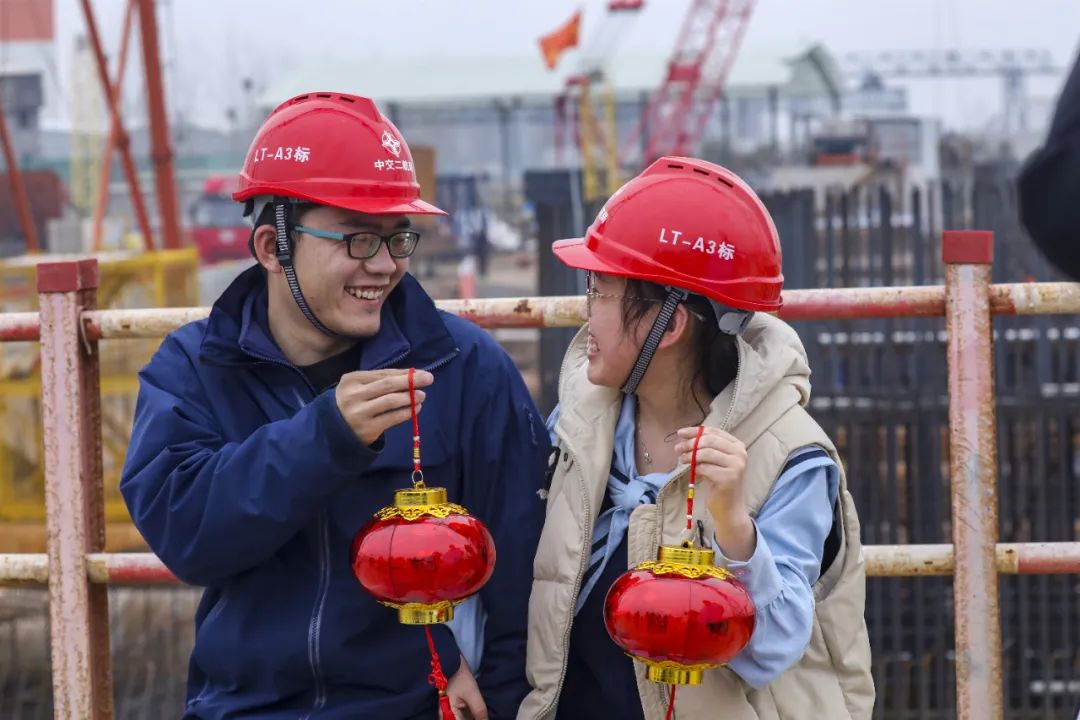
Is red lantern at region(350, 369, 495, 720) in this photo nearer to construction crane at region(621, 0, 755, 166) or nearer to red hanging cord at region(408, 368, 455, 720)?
red hanging cord at region(408, 368, 455, 720)

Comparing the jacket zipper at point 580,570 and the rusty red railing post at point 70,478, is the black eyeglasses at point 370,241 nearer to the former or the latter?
the jacket zipper at point 580,570

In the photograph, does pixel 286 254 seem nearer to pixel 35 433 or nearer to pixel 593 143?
pixel 35 433

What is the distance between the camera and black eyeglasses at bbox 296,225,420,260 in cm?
255

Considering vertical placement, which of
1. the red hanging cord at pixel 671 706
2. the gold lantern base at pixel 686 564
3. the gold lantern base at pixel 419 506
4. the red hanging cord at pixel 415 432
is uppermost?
the red hanging cord at pixel 415 432

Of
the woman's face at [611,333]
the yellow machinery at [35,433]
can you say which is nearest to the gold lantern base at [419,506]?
the woman's face at [611,333]

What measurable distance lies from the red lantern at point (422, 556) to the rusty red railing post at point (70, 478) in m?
0.94

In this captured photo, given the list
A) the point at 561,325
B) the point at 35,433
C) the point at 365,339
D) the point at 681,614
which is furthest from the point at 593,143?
the point at 681,614

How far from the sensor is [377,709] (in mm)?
2488

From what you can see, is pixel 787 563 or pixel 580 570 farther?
pixel 580 570

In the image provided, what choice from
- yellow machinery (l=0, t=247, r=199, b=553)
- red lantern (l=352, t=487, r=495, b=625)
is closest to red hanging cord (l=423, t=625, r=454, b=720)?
red lantern (l=352, t=487, r=495, b=625)

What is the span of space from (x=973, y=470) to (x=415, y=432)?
3.89 ft

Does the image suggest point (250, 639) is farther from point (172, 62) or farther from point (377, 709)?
Answer: point (172, 62)

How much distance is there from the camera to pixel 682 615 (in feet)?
6.90

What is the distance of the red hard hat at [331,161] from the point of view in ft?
8.28
